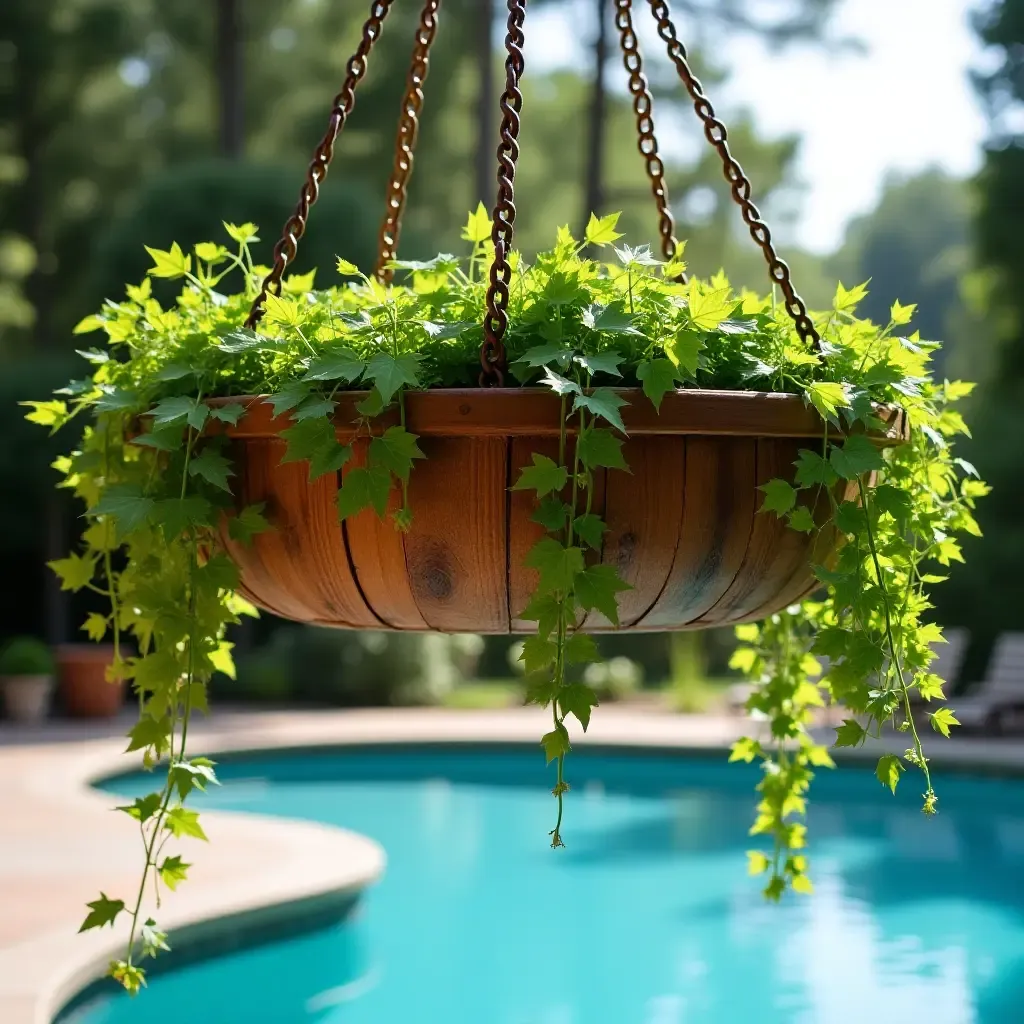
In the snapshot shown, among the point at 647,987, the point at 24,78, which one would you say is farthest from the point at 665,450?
the point at 24,78

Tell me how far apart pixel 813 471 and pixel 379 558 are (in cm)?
40

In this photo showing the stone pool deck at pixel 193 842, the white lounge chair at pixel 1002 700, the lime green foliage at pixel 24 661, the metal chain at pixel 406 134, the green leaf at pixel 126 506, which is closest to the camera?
the green leaf at pixel 126 506

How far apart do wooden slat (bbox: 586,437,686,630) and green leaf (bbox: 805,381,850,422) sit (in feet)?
0.40

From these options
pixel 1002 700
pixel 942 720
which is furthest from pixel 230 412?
pixel 1002 700

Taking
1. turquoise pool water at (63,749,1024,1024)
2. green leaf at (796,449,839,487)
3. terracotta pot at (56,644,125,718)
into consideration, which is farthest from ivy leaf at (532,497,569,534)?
terracotta pot at (56,644,125,718)

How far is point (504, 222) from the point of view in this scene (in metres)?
1.33

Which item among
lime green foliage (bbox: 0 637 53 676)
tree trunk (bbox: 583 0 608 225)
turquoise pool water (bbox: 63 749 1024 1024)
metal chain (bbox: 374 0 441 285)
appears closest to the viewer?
metal chain (bbox: 374 0 441 285)

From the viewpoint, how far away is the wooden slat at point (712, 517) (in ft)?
4.26

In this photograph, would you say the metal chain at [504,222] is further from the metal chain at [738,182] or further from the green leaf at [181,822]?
the green leaf at [181,822]

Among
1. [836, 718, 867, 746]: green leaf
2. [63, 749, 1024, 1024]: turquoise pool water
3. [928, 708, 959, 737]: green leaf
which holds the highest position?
[928, 708, 959, 737]: green leaf

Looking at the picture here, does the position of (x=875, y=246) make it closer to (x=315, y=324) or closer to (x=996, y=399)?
(x=996, y=399)

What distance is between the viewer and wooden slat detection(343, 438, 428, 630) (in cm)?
129

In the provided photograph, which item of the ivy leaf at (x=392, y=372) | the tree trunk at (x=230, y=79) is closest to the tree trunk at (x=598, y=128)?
the tree trunk at (x=230, y=79)

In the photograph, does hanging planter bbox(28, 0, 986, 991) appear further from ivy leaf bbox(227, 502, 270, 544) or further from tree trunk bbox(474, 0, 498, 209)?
tree trunk bbox(474, 0, 498, 209)
